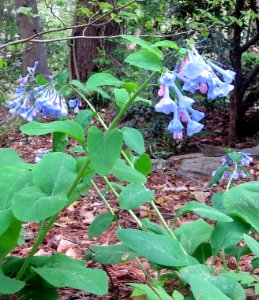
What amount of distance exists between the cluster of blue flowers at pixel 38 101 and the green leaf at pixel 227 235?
0.64 m

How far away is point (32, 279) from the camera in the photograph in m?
1.32

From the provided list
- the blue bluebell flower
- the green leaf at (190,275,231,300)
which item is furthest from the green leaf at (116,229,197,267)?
the blue bluebell flower

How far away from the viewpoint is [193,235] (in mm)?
1536

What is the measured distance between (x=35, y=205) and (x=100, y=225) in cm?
45

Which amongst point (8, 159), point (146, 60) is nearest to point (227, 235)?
point (146, 60)

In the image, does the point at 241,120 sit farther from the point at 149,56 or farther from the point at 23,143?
the point at 149,56

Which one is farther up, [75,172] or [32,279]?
[75,172]

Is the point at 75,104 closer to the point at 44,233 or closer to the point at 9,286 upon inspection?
the point at 44,233

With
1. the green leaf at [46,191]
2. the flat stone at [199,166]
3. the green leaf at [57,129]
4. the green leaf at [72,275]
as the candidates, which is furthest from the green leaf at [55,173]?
the flat stone at [199,166]

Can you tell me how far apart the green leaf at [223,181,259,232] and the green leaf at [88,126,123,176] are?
43 cm

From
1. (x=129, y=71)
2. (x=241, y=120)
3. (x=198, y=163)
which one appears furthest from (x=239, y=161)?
(x=129, y=71)

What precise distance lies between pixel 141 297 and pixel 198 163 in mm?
3414

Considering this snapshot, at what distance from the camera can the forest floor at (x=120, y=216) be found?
179 centimetres

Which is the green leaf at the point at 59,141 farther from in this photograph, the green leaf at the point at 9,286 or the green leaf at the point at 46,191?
the green leaf at the point at 9,286
